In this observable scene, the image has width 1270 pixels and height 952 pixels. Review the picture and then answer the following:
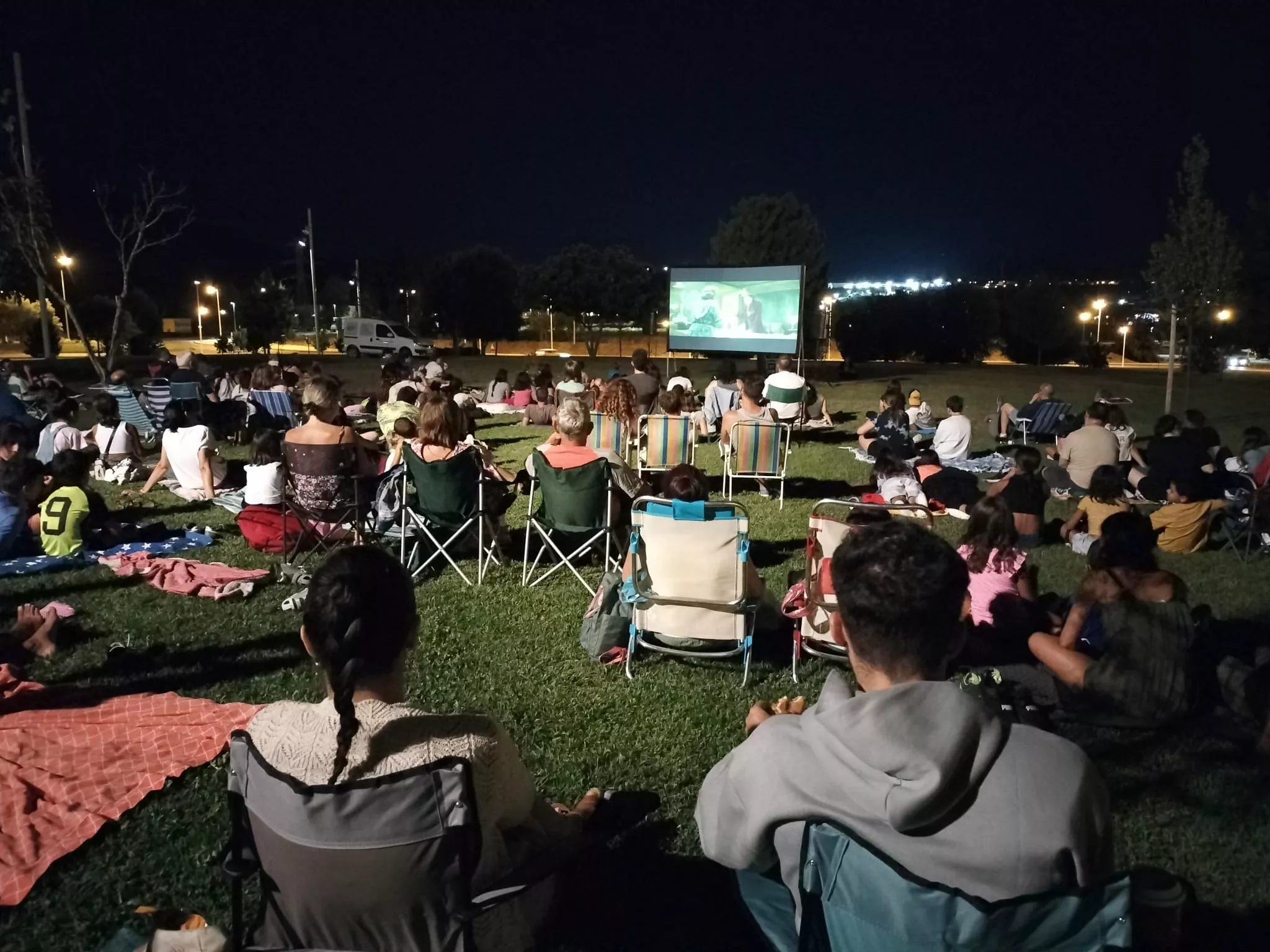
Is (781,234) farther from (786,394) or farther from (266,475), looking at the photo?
(266,475)

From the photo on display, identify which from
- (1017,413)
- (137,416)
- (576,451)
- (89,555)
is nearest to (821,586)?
(576,451)

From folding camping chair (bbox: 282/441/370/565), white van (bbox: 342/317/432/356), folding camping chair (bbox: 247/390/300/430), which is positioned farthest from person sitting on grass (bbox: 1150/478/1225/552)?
white van (bbox: 342/317/432/356)

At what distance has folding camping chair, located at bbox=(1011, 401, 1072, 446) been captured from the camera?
12.8 meters

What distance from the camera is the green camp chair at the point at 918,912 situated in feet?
5.13

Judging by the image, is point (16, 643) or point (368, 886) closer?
Answer: point (368, 886)

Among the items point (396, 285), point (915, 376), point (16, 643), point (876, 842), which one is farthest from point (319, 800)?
point (396, 285)

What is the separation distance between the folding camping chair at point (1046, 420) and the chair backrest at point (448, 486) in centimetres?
890

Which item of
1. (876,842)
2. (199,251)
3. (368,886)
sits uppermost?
(199,251)

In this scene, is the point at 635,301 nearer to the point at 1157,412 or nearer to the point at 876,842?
the point at 1157,412

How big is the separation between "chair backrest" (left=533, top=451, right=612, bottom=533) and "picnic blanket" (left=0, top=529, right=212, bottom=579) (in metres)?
2.88

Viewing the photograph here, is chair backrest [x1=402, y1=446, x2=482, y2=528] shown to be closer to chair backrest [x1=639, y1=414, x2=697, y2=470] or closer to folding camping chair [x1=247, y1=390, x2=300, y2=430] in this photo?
chair backrest [x1=639, y1=414, x2=697, y2=470]

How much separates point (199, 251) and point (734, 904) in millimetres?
123883

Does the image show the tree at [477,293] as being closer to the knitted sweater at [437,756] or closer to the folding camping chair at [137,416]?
the folding camping chair at [137,416]

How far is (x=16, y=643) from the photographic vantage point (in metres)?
4.76
